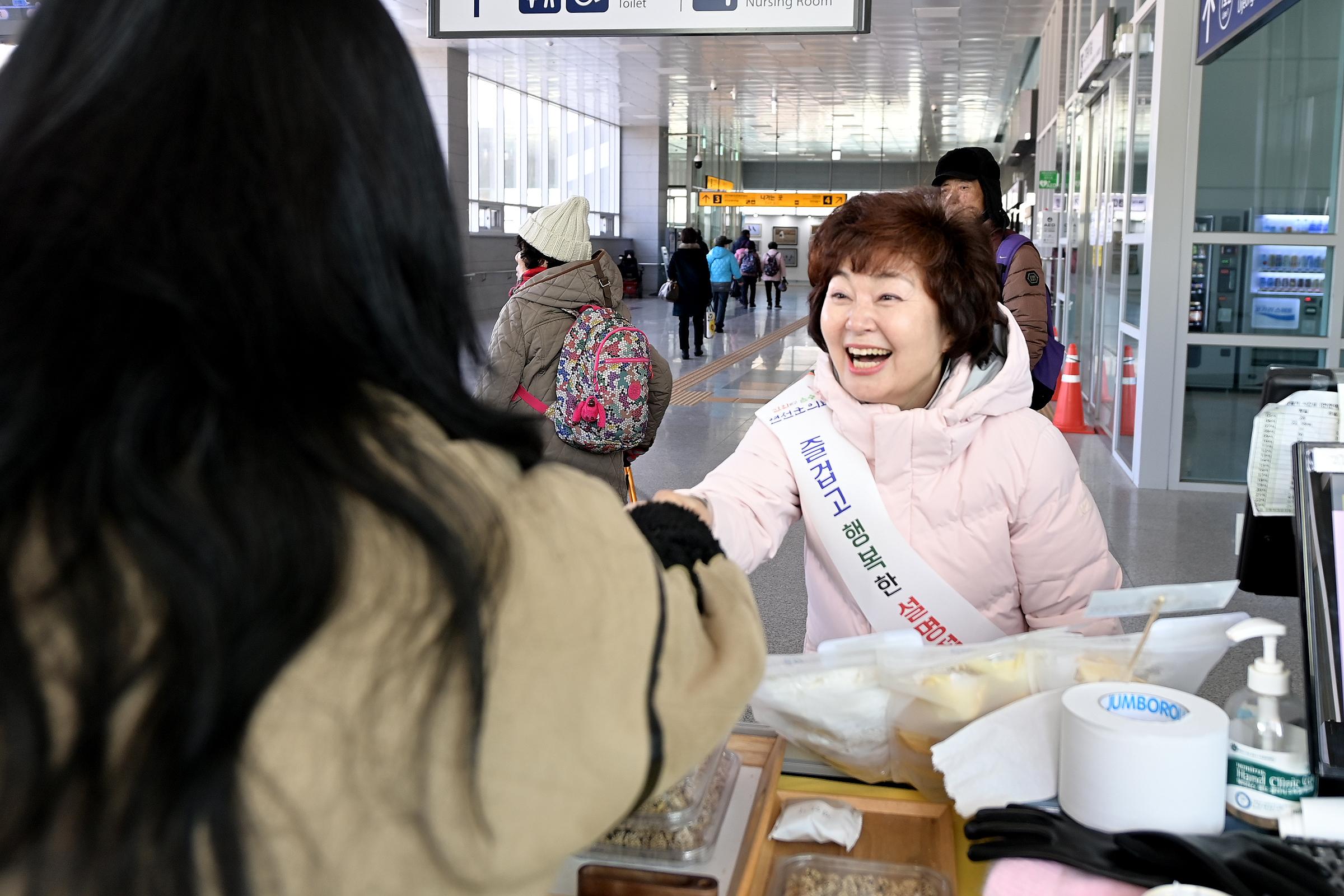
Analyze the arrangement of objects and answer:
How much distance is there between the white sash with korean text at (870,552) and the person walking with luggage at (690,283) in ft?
38.6

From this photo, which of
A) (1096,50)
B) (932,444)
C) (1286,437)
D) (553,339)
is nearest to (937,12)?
(1096,50)

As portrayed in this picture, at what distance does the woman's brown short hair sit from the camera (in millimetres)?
2020

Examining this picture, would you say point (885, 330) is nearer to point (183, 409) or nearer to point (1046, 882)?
point (1046, 882)

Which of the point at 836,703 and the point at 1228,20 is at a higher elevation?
the point at 1228,20

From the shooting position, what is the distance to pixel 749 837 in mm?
1297

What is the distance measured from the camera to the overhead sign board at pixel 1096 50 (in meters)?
7.39

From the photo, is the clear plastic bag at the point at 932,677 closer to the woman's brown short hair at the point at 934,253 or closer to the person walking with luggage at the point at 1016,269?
→ the woman's brown short hair at the point at 934,253

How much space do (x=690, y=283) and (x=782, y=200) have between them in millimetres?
22350

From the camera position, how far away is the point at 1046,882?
3.72 ft

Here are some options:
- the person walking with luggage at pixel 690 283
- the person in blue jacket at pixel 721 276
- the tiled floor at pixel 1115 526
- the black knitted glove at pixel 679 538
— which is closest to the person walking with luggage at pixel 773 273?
the person in blue jacket at pixel 721 276

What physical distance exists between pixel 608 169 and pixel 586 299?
24206 millimetres

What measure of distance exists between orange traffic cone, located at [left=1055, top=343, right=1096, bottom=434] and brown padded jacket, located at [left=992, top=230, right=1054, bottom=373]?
411cm

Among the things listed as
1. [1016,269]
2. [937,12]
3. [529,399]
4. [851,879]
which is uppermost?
[937,12]

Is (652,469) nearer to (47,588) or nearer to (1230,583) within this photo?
Result: (1230,583)
